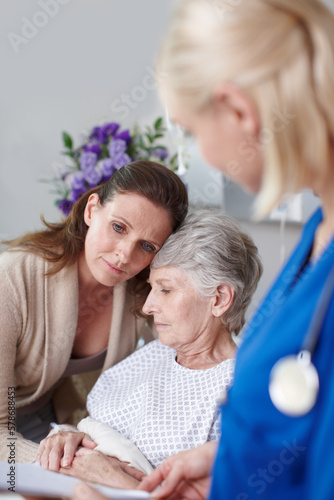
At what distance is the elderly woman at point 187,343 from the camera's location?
1250mm

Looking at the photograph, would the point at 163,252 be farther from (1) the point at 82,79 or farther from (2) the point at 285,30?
(1) the point at 82,79

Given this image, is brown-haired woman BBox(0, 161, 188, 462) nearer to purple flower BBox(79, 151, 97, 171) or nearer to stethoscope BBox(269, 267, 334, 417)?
purple flower BBox(79, 151, 97, 171)

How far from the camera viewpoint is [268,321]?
29.0 inches

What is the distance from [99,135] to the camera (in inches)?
88.2

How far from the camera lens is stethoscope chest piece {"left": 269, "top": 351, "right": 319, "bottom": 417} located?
65 centimetres

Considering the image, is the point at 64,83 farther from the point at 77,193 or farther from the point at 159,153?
the point at 77,193

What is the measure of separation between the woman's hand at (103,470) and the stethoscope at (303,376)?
1.93 feet

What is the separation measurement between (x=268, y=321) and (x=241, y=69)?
0.33 meters

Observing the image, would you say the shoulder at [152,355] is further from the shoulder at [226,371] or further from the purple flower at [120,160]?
the purple flower at [120,160]

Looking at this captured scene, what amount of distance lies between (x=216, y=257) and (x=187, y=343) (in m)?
0.23

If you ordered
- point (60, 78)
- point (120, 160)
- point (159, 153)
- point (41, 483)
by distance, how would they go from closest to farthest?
1. point (41, 483)
2. point (120, 160)
3. point (159, 153)
4. point (60, 78)

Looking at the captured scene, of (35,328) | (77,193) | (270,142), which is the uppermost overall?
(270,142)

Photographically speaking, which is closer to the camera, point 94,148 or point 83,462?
point 83,462

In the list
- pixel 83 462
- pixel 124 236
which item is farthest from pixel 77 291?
pixel 83 462
